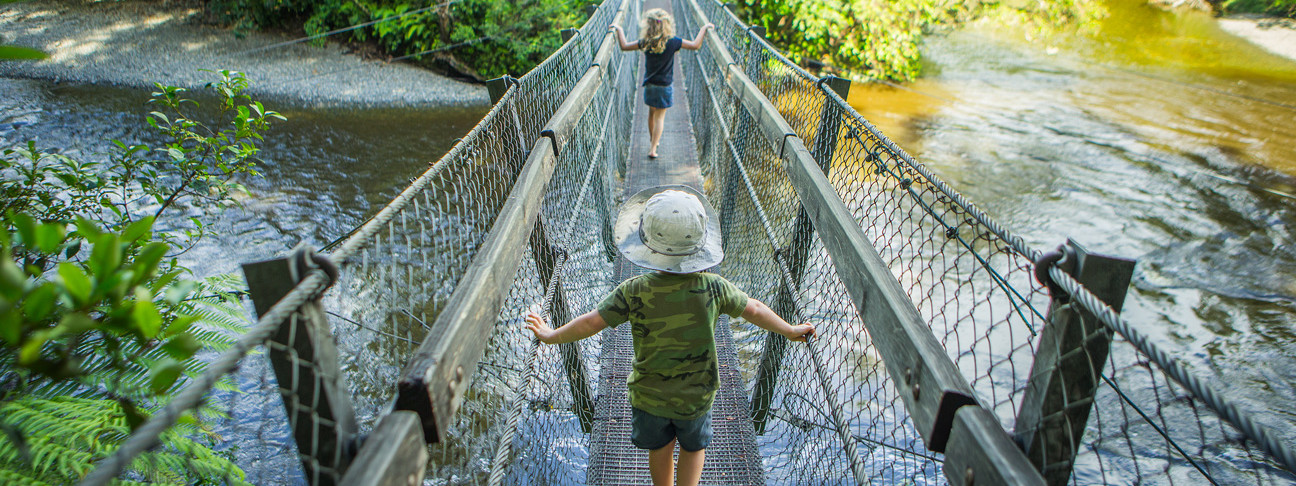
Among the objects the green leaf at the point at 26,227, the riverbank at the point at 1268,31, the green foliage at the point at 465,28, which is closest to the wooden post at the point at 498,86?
the green leaf at the point at 26,227

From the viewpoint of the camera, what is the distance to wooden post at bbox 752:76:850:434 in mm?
2215

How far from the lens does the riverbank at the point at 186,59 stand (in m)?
8.57

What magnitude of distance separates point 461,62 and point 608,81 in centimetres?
614

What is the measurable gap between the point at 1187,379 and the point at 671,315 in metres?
0.98

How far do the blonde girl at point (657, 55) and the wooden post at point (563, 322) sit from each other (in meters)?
2.55

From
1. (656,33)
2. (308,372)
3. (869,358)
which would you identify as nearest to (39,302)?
(308,372)

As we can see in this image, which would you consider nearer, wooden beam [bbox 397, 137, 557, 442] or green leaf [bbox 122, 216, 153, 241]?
green leaf [bbox 122, 216, 153, 241]

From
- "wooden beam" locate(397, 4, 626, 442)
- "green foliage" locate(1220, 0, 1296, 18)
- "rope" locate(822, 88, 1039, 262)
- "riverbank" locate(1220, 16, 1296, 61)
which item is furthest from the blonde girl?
"green foliage" locate(1220, 0, 1296, 18)

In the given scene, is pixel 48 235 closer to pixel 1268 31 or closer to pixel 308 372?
pixel 308 372

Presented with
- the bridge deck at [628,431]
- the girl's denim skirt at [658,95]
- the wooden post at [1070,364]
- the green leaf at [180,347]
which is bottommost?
the bridge deck at [628,431]

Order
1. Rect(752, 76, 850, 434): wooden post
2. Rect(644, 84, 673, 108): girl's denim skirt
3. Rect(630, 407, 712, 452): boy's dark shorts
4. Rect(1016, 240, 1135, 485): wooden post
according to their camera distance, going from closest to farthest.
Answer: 1. Rect(1016, 240, 1135, 485): wooden post
2. Rect(630, 407, 712, 452): boy's dark shorts
3. Rect(752, 76, 850, 434): wooden post
4. Rect(644, 84, 673, 108): girl's denim skirt

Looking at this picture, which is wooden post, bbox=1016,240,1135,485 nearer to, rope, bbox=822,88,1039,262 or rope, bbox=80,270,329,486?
rope, bbox=822,88,1039,262

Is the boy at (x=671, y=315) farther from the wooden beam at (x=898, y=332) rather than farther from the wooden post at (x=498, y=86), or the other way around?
the wooden post at (x=498, y=86)

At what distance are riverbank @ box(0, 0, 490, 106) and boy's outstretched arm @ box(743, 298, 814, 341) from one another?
25.1 feet
